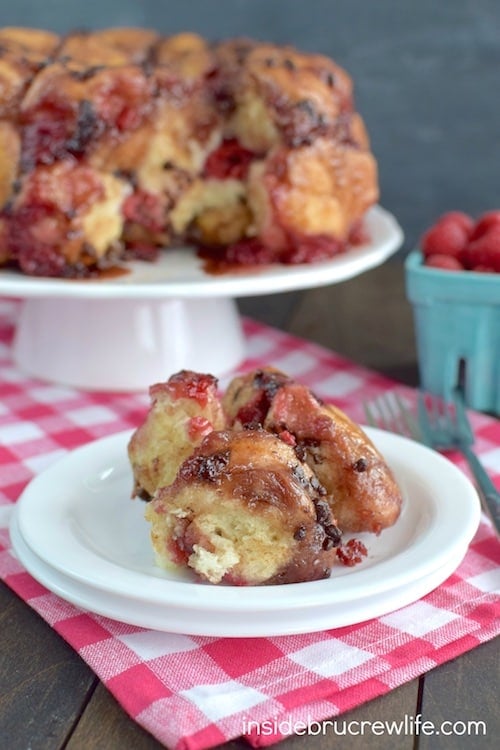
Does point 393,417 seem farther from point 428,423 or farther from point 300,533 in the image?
point 300,533

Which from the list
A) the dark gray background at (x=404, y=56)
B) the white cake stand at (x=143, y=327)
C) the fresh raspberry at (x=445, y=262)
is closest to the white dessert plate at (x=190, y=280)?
the white cake stand at (x=143, y=327)

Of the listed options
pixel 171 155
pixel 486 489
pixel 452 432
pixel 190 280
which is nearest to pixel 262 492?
pixel 486 489

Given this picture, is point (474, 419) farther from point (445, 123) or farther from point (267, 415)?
point (445, 123)

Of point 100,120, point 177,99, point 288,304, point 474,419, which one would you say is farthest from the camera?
point 288,304

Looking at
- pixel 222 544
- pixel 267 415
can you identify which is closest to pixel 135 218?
pixel 267 415

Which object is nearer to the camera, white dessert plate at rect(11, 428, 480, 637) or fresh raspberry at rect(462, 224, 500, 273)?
white dessert plate at rect(11, 428, 480, 637)

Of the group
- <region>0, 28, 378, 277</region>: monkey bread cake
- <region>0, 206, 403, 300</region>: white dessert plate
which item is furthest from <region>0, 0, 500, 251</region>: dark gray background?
<region>0, 206, 403, 300</region>: white dessert plate

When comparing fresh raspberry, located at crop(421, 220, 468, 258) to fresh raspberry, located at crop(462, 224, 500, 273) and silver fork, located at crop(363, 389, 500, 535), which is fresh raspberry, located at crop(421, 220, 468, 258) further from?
silver fork, located at crop(363, 389, 500, 535)
